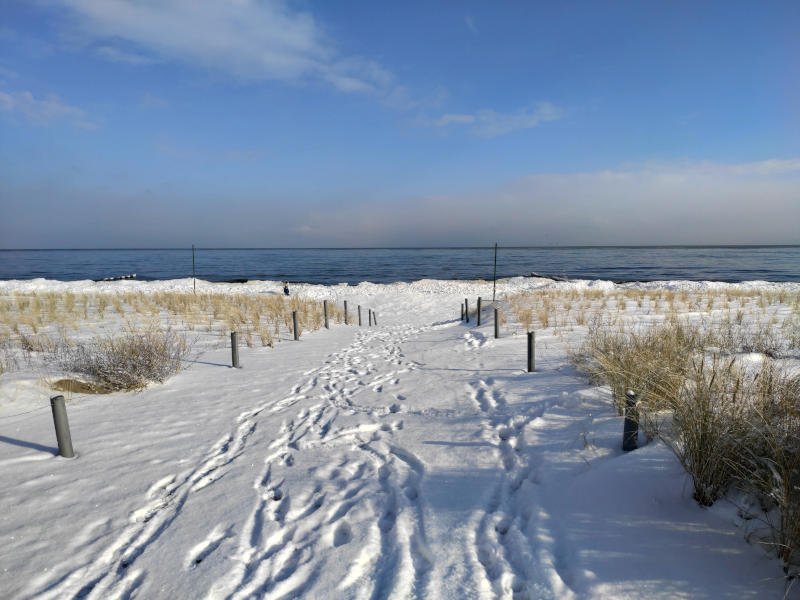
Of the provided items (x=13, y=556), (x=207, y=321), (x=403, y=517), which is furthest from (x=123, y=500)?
(x=207, y=321)

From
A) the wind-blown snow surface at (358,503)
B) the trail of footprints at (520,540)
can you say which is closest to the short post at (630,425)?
the wind-blown snow surface at (358,503)

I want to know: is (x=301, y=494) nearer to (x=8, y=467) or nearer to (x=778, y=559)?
(x=8, y=467)

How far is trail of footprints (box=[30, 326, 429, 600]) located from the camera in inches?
110

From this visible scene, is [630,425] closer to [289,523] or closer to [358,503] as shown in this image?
[358,503]

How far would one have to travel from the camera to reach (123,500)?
378cm

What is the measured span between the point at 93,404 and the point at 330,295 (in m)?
28.0

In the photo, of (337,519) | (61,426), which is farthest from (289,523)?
(61,426)

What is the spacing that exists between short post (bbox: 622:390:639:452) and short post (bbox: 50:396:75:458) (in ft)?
20.0

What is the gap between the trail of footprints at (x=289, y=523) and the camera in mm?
2789

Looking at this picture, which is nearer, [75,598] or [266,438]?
[75,598]

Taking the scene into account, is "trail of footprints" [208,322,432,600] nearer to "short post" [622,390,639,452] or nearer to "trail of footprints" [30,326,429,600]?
"trail of footprints" [30,326,429,600]

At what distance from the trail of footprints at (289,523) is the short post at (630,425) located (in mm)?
→ 2181

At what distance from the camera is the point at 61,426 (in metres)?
4.46

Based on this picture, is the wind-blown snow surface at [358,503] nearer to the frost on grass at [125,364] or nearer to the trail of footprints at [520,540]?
the trail of footprints at [520,540]
